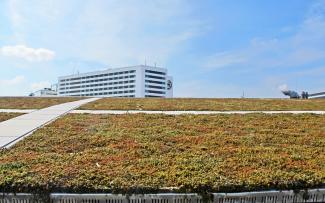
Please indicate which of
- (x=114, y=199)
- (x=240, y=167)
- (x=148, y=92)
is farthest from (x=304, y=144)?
(x=148, y=92)

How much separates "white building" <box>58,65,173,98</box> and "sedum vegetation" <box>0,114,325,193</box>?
369 feet

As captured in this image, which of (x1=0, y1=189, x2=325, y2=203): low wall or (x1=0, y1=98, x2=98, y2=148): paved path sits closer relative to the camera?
(x1=0, y1=189, x2=325, y2=203): low wall

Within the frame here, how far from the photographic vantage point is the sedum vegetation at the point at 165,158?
4.50 metres

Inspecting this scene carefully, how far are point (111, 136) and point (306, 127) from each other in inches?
167

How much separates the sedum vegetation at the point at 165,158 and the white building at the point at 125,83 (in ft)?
369

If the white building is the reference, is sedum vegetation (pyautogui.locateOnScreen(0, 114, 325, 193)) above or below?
below

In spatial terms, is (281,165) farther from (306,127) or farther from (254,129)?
(306,127)

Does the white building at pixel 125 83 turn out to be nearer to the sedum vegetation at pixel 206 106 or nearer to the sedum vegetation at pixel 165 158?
the sedum vegetation at pixel 206 106

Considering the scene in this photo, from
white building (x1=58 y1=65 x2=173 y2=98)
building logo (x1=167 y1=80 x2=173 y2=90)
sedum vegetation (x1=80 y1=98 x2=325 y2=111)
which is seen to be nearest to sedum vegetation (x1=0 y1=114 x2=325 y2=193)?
sedum vegetation (x1=80 y1=98 x2=325 y2=111)

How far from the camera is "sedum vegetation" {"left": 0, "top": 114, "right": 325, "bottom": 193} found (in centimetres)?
450

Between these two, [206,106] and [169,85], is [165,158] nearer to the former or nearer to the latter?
[206,106]

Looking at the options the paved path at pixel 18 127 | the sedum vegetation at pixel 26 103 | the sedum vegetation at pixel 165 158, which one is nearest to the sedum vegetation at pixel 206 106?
the sedum vegetation at pixel 26 103

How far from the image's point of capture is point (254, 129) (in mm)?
8164

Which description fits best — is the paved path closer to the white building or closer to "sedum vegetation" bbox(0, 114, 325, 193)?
"sedum vegetation" bbox(0, 114, 325, 193)
